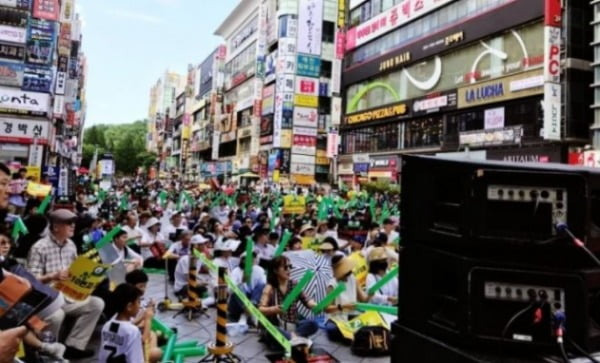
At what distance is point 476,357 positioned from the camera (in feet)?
9.46

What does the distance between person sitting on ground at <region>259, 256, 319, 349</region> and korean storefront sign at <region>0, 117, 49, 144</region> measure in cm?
3315

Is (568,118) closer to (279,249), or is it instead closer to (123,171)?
(279,249)

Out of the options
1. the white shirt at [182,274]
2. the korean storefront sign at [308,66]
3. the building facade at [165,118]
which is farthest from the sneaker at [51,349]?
the building facade at [165,118]

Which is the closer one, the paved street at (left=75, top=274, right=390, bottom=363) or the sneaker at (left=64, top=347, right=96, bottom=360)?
the sneaker at (left=64, top=347, right=96, bottom=360)

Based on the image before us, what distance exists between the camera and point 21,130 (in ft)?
117

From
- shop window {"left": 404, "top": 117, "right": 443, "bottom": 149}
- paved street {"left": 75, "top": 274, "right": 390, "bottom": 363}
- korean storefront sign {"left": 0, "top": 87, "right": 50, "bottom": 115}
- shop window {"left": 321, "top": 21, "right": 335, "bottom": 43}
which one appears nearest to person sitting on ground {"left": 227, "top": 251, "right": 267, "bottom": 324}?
paved street {"left": 75, "top": 274, "right": 390, "bottom": 363}

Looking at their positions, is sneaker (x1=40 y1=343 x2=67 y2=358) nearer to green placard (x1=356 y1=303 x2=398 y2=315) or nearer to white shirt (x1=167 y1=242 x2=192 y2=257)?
green placard (x1=356 y1=303 x2=398 y2=315)

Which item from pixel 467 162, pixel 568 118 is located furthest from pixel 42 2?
pixel 467 162

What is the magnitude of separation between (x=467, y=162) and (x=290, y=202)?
13.7 m

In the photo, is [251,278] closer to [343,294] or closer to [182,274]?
[343,294]

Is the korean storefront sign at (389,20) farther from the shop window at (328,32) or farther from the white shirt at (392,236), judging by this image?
the white shirt at (392,236)

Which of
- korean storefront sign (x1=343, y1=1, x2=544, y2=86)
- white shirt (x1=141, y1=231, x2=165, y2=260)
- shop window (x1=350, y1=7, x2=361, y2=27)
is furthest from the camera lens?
shop window (x1=350, y1=7, x2=361, y2=27)

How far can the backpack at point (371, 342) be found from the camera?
6.79 metres

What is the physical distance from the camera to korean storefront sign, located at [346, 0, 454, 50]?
3872 centimetres
